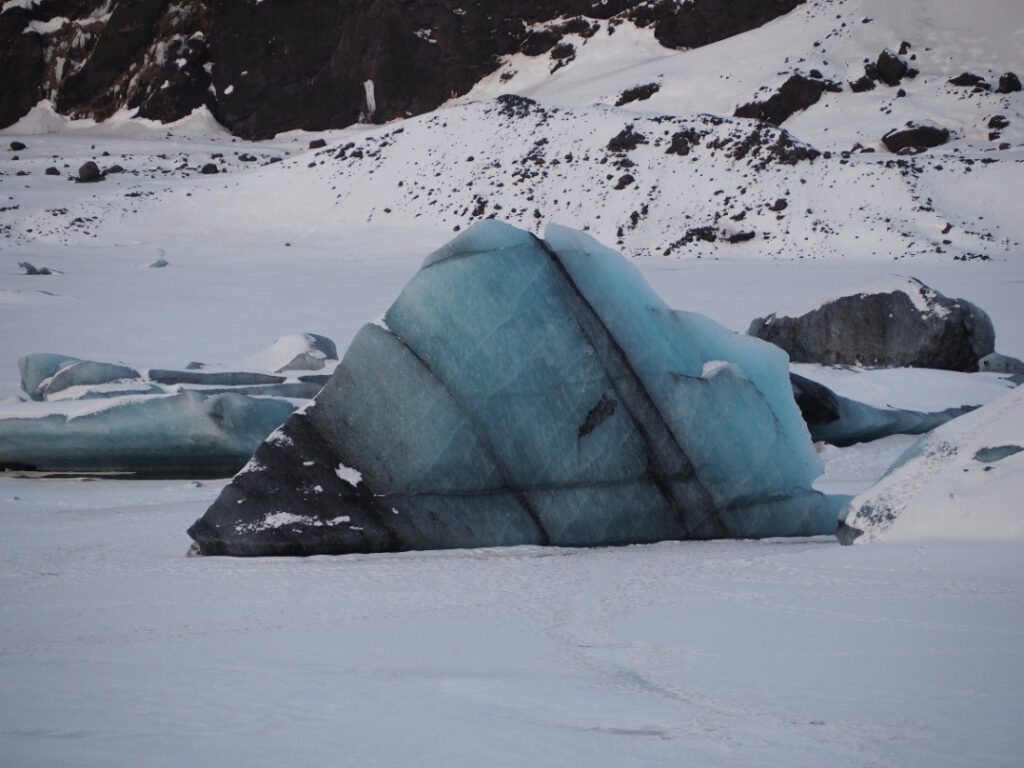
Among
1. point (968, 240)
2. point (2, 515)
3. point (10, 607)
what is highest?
point (10, 607)

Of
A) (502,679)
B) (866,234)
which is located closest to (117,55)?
(866,234)

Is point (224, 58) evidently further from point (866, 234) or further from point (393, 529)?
point (393, 529)

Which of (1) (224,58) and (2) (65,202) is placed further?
(1) (224,58)

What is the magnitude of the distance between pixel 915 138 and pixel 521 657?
28.6 meters

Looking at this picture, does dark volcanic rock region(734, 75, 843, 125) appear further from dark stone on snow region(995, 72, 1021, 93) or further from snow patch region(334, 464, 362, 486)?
snow patch region(334, 464, 362, 486)

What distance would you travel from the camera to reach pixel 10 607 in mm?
3236

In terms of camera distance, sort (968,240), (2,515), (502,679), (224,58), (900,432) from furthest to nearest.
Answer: (224,58), (968,240), (900,432), (2,515), (502,679)

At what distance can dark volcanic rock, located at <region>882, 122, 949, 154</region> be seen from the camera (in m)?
28.8

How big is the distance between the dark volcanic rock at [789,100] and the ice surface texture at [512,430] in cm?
2979

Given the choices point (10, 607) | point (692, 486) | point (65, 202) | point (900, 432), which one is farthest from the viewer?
point (65, 202)

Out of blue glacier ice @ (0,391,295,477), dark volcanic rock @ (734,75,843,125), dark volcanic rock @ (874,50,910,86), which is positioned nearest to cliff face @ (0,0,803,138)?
dark volcanic rock @ (734,75,843,125)

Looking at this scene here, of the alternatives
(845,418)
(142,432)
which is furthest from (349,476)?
(845,418)

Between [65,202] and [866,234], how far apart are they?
1628 centimetres

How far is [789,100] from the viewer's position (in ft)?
111
